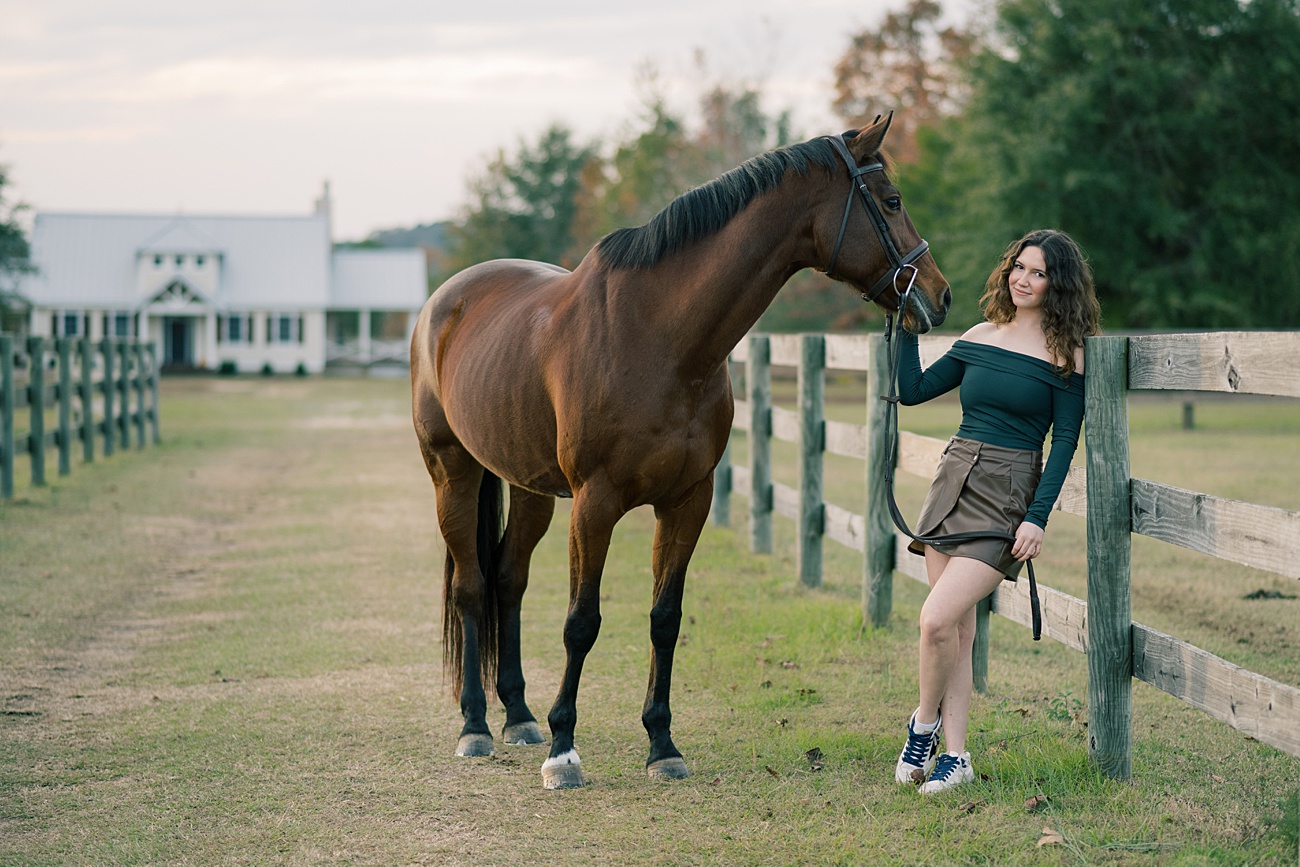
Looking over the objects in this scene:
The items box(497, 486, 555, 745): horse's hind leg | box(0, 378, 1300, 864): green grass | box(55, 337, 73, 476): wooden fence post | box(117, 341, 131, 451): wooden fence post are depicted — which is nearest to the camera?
box(0, 378, 1300, 864): green grass

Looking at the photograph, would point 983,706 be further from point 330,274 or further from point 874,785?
point 330,274

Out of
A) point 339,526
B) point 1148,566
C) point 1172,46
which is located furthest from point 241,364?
point 1148,566

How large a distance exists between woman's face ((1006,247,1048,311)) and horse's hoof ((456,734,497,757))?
2470mm

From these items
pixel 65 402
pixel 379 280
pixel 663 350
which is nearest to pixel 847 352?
pixel 663 350

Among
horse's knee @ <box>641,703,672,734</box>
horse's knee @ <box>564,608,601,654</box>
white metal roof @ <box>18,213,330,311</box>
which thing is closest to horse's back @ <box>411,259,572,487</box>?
horse's knee @ <box>564,608,601,654</box>

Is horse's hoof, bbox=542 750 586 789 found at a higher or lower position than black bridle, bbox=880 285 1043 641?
lower

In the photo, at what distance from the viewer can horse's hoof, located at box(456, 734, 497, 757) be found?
13.6 feet

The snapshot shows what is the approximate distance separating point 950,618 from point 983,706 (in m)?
1.30

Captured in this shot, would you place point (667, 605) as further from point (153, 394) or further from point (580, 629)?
point (153, 394)

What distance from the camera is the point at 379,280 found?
161 ft

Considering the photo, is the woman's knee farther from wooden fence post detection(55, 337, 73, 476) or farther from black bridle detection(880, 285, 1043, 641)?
wooden fence post detection(55, 337, 73, 476)

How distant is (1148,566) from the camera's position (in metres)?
7.57

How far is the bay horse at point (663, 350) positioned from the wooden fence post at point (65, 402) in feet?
31.7

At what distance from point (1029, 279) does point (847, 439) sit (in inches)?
122
